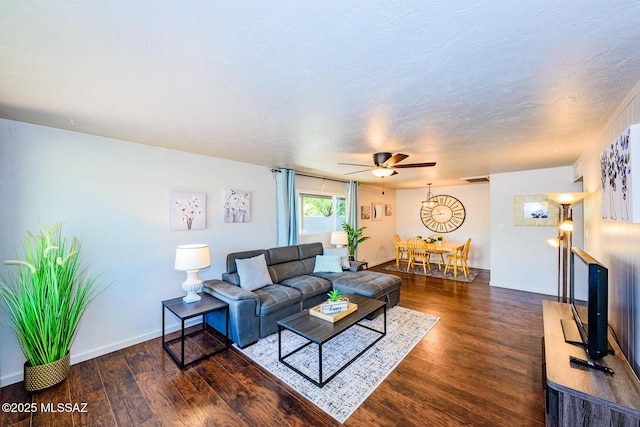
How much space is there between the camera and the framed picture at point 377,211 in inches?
285

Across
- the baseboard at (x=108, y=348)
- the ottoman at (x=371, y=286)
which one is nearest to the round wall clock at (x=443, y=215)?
the ottoman at (x=371, y=286)

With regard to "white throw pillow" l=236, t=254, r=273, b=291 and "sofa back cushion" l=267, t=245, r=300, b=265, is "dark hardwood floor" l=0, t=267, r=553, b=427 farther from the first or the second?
"sofa back cushion" l=267, t=245, r=300, b=265

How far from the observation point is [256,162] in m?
4.08

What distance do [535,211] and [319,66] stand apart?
17.4 feet

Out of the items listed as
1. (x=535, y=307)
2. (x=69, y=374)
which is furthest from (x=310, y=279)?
(x=535, y=307)

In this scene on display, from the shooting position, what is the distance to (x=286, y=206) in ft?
15.2

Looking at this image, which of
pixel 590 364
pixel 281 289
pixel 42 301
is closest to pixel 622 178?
pixel 590 364

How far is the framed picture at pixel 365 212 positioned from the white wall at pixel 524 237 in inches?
111

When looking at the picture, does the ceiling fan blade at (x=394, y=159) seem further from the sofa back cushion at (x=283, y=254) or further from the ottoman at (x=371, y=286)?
the sofa back cushion at (x=283, y=254)

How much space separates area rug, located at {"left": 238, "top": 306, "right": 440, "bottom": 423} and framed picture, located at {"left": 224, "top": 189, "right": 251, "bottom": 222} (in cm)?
183

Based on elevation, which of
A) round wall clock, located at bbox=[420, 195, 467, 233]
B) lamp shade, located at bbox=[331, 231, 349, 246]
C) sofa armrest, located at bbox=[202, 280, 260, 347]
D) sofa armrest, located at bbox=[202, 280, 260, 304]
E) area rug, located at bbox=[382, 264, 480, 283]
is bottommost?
area rug, located at bbox=[382, 264, 480, 283]

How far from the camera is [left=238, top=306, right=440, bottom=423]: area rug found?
211 cm

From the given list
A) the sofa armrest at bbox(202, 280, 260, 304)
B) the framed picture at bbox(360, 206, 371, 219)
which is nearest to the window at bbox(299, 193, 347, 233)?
the framed picture at bbox(360, 206, 371, 219)

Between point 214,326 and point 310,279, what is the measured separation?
4.75ft
